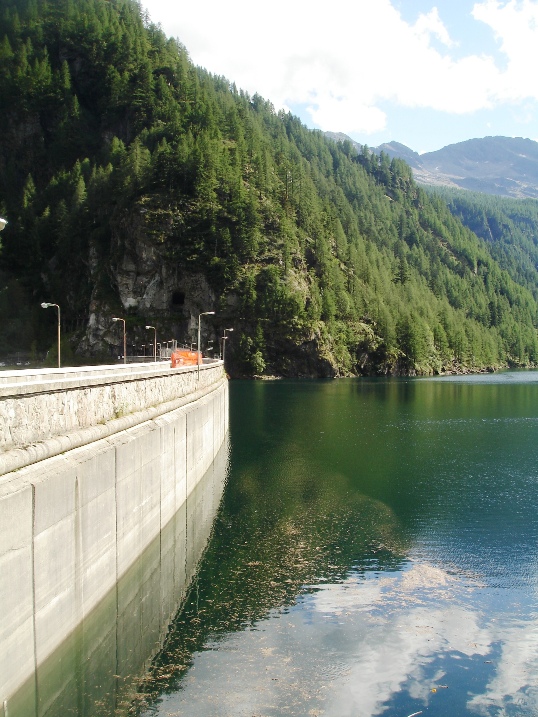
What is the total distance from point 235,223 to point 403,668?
14028 cm

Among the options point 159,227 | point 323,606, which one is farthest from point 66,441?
point 159,227

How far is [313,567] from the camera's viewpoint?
2758cm

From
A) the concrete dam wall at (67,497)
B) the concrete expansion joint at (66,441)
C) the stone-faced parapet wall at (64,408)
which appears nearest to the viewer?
the concrete dam wall at (67,497)

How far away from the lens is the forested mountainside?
148125 mm

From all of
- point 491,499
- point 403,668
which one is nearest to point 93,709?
point 403,668

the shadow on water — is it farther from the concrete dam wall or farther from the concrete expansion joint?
the concrete expansion joint

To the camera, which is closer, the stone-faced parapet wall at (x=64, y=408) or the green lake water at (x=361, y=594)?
the stone-faced parapet wall at (x=64, y=408)

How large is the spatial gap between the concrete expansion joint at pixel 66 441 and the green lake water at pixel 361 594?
22.5 feet

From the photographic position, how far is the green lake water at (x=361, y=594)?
1769cm

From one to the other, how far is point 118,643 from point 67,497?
6039 mm

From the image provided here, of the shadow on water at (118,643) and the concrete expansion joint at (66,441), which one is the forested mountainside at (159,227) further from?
the shadow on water at (118,643)

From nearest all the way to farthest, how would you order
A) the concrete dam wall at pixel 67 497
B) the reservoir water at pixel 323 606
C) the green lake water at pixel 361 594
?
1. the concrete dam wall at pixel 67 497
2. the reservoir water at pixel 323 606
3. the green lake water at pixel 361 594

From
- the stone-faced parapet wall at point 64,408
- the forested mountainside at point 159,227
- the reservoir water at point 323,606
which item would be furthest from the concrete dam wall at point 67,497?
the forested mountainside at point 159,227

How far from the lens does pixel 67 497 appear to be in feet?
56.3
